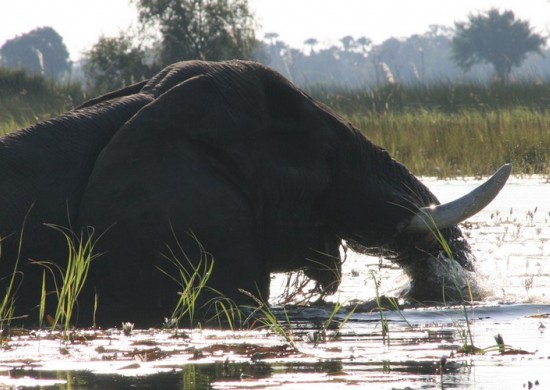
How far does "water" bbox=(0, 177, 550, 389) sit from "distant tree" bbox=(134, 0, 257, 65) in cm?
3032

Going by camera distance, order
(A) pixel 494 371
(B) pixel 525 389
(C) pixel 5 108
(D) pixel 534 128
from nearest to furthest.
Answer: (B) pixel 525 389 → (A) pixel 494 371 → (D) pixel 534 128 → (C) pixel 5 108

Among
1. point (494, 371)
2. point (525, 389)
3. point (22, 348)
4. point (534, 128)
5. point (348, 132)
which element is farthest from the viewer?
point (534, 128)

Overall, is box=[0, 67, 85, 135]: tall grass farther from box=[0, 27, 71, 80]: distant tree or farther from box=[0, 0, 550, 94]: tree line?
box=[0, 27, 71, 80]: distant tree

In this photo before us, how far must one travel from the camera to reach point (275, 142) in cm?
630

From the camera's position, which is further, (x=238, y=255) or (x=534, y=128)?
(x=534, y=128)

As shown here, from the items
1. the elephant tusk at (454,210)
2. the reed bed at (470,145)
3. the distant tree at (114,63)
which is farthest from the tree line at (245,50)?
the elephant tusk at (454,210)

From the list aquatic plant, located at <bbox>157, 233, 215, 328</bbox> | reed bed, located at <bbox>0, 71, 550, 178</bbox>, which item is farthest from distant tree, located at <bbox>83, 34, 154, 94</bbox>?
aquatic plant, located at <bbox>157, 233, 215, 328</bbox>

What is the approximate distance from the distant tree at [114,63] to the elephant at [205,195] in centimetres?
2807

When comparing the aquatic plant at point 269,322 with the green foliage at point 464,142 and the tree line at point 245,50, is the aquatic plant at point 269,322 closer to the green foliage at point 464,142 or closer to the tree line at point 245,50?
the green foliage at point 464,142

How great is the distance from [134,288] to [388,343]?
4.58 feet

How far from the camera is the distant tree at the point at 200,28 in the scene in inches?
1464

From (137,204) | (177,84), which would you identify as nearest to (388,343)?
(137,204)

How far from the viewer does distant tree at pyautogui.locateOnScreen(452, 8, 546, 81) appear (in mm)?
90688

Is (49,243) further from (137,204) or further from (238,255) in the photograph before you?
(238,255)
